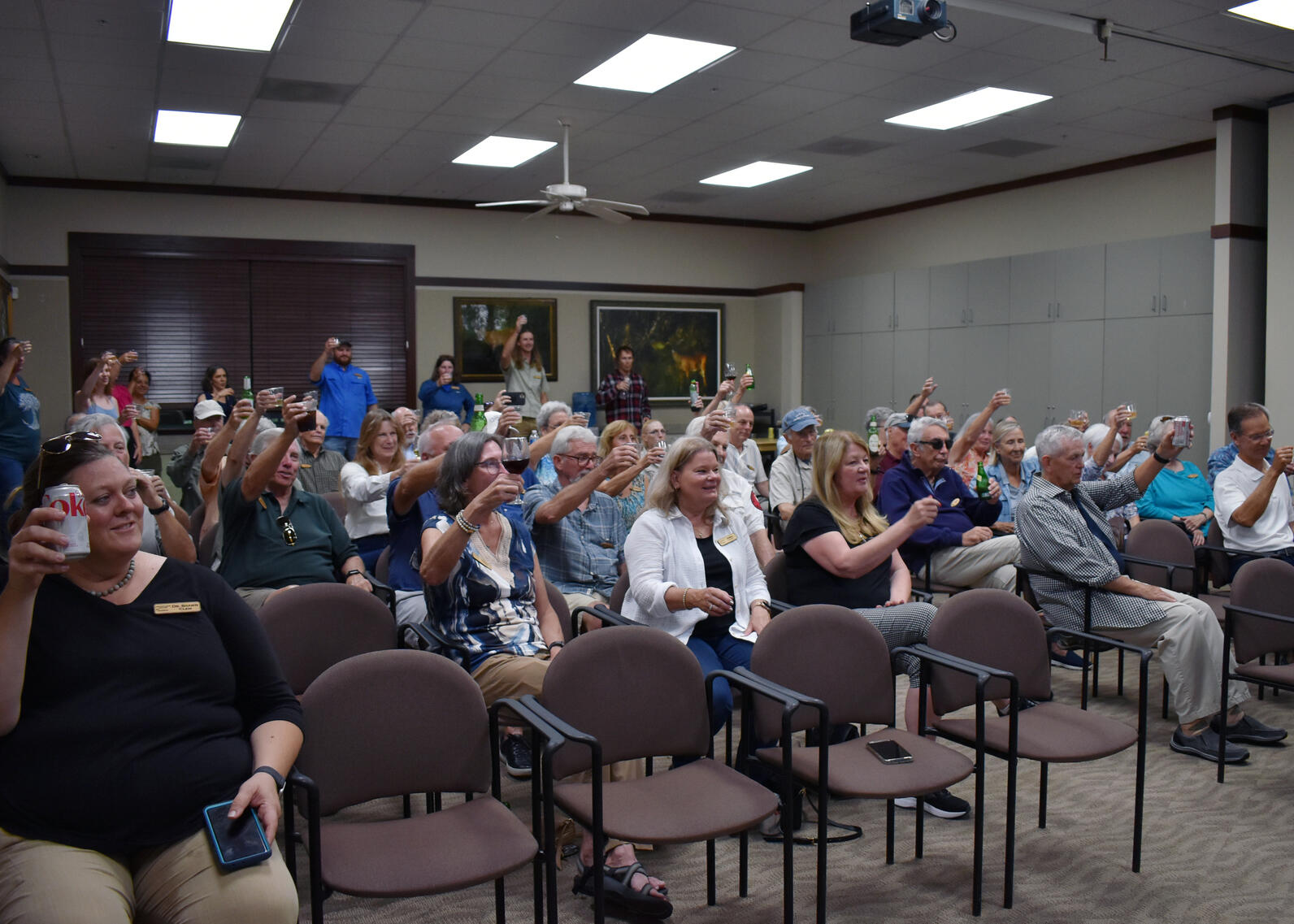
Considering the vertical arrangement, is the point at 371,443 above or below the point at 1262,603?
above

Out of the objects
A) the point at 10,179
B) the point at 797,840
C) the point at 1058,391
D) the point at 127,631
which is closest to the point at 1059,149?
the point at 1058,391

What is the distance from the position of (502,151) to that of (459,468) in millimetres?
6344

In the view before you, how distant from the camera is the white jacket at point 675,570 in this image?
338 cm

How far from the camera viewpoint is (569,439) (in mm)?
4438

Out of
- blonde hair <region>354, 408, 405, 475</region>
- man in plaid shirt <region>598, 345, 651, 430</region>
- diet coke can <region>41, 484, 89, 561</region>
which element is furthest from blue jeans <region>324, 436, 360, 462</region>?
diet coke can <region>41, 484, 89, 561</region>

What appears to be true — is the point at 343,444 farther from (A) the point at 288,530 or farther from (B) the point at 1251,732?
(B) the point at 1251,732

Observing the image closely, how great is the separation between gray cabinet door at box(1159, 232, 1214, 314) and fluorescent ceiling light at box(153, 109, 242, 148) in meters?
7.79

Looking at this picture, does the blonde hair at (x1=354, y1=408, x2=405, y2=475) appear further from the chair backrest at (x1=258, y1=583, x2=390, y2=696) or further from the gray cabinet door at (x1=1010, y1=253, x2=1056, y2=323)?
the gray cabinet door at (x1=1010, y1=253, x2=1056, y2=323)

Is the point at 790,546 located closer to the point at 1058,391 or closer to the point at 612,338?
the point at 1058,391

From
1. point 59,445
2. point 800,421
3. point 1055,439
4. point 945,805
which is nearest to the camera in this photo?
point 59,445

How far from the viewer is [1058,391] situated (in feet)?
31.2

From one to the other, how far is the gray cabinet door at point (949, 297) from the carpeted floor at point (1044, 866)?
7.45m

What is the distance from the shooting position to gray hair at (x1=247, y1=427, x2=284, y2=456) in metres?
3.69

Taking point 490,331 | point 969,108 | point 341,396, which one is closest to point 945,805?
point 969,108
